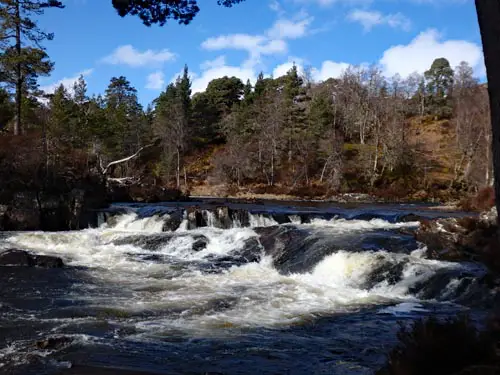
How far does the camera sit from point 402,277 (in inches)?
455

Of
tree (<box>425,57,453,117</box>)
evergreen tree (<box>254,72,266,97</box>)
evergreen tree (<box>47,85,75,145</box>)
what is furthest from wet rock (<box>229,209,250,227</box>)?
tree (<box>425,57,453,117</box>)

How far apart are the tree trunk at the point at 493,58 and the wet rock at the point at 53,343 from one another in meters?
6.11

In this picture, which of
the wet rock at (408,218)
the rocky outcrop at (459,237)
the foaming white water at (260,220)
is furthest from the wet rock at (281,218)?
the rocky outcrop at (459,237)

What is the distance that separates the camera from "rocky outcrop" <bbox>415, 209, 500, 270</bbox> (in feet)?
41.5

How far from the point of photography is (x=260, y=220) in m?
20.5

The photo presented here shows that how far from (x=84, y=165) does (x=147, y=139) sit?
35869mm

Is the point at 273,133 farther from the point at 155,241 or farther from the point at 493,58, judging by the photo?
the point at 493,58

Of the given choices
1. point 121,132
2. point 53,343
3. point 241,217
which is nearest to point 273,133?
point 121,132

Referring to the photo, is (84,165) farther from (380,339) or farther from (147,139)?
(147,139)

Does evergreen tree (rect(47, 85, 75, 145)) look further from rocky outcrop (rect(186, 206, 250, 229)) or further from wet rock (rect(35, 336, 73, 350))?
wet rock (rect(35, 336, 73, 350))

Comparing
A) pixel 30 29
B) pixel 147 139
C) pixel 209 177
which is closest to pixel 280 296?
pixel 30 29

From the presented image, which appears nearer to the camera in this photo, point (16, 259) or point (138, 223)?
point (16, 259)

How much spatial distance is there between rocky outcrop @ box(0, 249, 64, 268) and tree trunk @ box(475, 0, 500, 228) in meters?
13.4

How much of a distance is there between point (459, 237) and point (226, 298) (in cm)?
775
